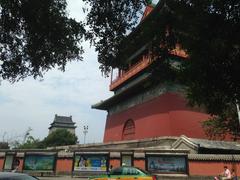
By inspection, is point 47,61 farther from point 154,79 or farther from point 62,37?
point 154,79

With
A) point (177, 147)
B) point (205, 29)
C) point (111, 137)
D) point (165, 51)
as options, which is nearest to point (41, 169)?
point (177, 147)

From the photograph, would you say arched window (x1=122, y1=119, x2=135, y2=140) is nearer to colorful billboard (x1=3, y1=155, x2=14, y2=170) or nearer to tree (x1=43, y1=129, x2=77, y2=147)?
colorful billboard (x1=3, y1=155, x2=14, y2=170)

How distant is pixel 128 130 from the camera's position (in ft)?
104

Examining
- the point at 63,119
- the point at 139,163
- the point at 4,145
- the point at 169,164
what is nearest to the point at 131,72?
the point at 139,163

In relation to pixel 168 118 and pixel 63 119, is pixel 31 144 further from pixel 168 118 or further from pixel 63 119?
pixel 168 118

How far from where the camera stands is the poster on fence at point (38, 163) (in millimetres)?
21797

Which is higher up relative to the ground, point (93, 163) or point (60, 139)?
point (60, 139)

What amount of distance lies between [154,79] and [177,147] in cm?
1461

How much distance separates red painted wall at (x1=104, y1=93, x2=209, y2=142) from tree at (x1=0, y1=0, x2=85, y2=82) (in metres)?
16.4

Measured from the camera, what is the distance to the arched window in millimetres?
30700

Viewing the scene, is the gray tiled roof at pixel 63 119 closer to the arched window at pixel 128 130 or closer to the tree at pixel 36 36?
the arched window at pixel 128 130

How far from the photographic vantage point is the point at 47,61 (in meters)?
9.80

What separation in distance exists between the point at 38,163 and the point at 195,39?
1748 centimetres

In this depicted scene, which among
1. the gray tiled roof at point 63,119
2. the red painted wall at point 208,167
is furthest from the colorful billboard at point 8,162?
the gray tiled roof at point 63,119
